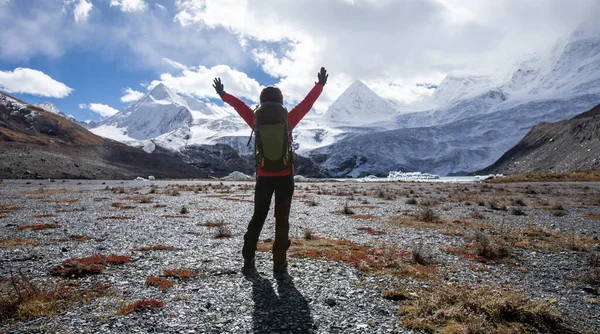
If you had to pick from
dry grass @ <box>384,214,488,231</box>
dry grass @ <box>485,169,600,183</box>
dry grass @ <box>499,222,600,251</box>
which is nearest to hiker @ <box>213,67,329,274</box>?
dry grass @ <box>499,222,600,251</box>

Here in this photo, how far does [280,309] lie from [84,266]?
4557mm

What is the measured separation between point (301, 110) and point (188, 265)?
4434 millimetres

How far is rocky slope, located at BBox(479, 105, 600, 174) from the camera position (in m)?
84.6

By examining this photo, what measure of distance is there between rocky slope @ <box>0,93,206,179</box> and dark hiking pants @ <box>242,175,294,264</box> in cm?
8395

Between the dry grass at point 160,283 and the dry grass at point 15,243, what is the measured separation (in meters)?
5.51

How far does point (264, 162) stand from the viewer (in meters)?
6.85

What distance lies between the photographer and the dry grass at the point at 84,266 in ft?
22.9

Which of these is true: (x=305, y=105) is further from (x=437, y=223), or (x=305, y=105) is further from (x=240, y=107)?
(x=437, y=223)

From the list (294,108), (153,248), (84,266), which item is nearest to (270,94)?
(294,108)

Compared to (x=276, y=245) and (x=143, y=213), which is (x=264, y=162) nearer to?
(x=276, y=245)

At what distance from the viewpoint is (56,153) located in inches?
3760

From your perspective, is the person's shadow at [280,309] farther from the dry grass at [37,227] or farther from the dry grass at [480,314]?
the dry grass at [37,227]

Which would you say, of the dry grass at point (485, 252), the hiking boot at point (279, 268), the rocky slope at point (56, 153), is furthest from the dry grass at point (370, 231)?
the rocky slope at point (56, 153)

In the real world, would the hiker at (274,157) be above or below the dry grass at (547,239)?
above
